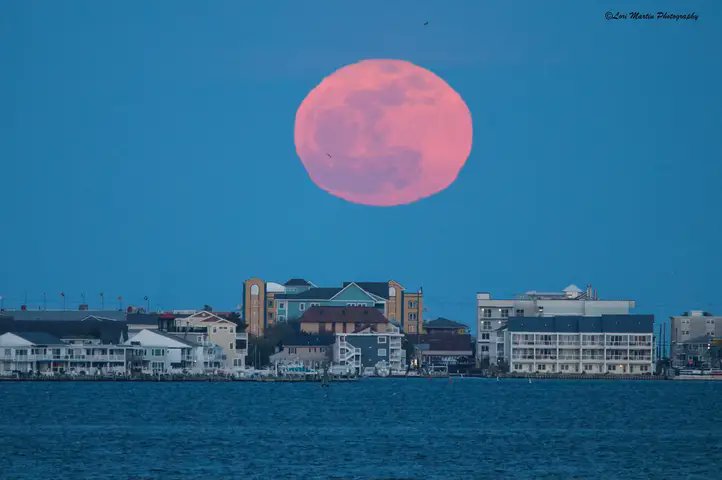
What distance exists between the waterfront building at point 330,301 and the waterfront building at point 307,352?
11.4 meters

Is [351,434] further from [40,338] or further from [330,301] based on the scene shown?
[330,301]

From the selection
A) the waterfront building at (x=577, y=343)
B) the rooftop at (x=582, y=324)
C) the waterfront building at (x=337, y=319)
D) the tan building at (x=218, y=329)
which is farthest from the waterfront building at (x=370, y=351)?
the rooftop at (x=582, y=324)

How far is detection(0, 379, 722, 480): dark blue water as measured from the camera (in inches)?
1937

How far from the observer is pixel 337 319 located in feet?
484

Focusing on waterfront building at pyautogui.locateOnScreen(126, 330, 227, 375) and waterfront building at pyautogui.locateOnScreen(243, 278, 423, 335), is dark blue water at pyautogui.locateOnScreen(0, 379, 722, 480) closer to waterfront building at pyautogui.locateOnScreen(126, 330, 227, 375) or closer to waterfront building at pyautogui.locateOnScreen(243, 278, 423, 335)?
waterfront building at pyautogui.locateOnScreen(126, 330, 227, 375)

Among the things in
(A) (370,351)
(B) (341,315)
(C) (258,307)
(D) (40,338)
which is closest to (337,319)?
(B) (341,315)

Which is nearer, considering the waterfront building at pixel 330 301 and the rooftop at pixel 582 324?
the rooftop at pixel 582 324

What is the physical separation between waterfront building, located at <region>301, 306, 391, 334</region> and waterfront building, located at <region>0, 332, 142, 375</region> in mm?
30503

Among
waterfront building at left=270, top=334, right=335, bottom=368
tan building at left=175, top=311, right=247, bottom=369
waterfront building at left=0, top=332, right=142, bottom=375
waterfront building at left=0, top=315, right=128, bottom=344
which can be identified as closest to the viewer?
waterfront building at left=0, top=332, right=142, bottom=375

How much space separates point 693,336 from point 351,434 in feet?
338

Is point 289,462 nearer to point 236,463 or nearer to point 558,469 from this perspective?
point 236,463

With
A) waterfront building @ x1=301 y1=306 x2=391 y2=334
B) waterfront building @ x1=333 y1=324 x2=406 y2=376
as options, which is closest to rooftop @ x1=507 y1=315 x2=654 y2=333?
waterfront building @ x1=333 y1=324 x2=406 y2=376

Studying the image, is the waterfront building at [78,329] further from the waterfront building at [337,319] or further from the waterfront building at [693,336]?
the waterfront building at [693,336]

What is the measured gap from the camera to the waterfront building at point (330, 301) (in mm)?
155625
